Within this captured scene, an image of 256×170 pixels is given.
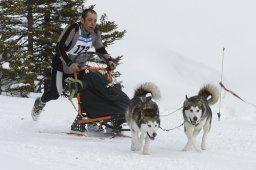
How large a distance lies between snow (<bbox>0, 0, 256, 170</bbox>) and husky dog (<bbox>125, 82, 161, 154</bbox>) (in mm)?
209

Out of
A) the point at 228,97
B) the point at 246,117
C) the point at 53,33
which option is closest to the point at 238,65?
the point at 228,97

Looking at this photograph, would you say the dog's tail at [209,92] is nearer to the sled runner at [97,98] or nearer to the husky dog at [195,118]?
the husky dog at [195,118]

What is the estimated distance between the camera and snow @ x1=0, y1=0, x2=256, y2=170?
5.45 meters

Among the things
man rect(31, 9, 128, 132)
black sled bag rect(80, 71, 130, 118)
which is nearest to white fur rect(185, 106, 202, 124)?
black sled bag rect(80, 71, 130, 118)

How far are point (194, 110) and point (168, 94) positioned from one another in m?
12.3

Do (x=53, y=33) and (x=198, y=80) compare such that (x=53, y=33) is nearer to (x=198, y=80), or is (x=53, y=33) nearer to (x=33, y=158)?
(x=198, y=80)

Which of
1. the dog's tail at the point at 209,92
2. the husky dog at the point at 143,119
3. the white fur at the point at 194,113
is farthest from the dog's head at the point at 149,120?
the dog's tail at the point at 209,92

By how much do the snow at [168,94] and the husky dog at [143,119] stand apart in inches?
8.2

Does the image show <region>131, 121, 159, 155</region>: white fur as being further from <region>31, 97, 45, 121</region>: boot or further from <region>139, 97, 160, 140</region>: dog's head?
<region>31, 97, 45, 121</region>: boot

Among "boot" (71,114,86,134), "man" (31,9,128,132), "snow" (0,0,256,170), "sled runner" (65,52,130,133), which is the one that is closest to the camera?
"snow" (0,0,256,170)

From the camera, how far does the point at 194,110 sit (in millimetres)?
6473

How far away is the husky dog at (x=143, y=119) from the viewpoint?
6004 mm

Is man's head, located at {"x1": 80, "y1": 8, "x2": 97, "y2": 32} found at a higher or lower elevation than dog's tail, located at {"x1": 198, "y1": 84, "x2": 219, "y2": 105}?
higher

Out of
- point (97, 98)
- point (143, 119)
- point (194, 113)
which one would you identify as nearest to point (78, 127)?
point (97, 98)
